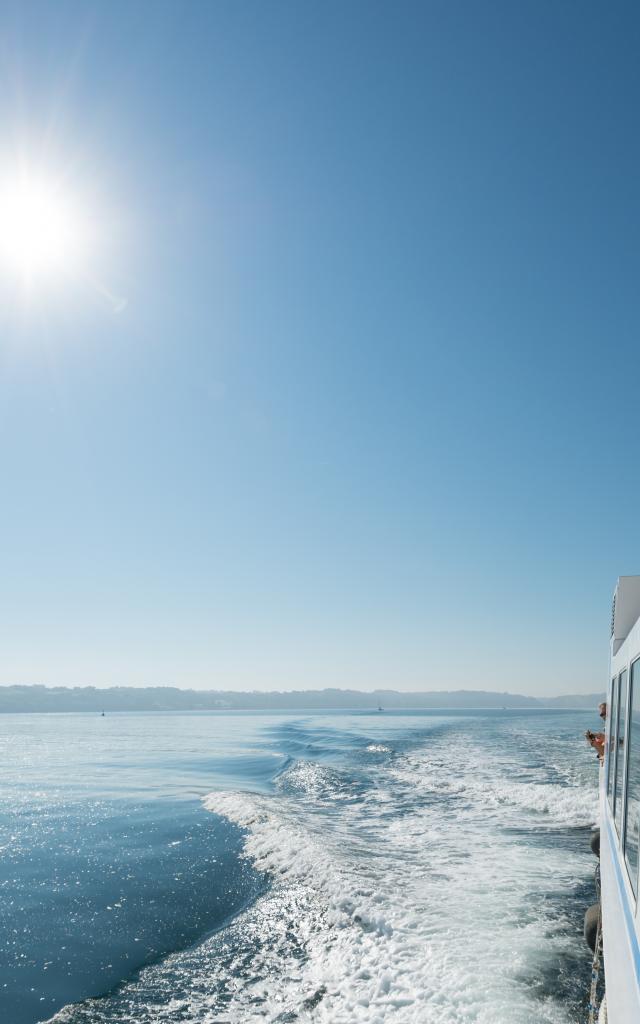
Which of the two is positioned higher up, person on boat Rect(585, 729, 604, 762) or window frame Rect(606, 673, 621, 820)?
window frame Rect(606, 673, 621, 820)

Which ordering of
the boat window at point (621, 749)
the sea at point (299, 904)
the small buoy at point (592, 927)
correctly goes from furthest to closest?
1. the small buoy at point (592, 927)
2. the sea at point (299, 904)
3. the boat window at point (621, 749)

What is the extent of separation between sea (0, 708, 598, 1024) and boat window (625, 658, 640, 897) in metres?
3.39

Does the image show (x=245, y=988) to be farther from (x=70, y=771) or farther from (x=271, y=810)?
(x=70, y=771)

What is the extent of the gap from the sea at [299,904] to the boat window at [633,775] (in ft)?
11.1

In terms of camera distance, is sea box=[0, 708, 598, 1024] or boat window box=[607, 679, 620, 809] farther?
boat window box=[607, 679, 620, 809]

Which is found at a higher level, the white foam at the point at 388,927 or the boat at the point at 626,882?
the boat at the point at 626,882

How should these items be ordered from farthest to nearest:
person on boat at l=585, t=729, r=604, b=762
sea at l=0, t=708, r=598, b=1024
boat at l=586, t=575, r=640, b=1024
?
1. person on boat at l=585, t=729, r=604, b=762
2. sea at l=0, t=708, r=598, b=1024
3. boat at l=586, t=575, r=640, b=1024

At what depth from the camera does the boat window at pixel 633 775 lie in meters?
4.80

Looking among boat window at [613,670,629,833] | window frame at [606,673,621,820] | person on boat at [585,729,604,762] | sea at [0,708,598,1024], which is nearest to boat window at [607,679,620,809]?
window frame at [606,673,621,820]

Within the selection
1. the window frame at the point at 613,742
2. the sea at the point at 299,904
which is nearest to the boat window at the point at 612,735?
the window frame at the point at 613,742

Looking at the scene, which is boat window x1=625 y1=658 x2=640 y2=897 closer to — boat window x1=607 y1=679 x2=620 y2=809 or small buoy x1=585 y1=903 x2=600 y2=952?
boat window x1=607 y1=679 x2=620 y2=809

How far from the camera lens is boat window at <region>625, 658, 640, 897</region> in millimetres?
4805

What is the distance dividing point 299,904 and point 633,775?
8200mm

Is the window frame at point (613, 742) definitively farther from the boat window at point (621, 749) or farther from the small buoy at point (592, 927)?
the small buoy at point (592, 927)
